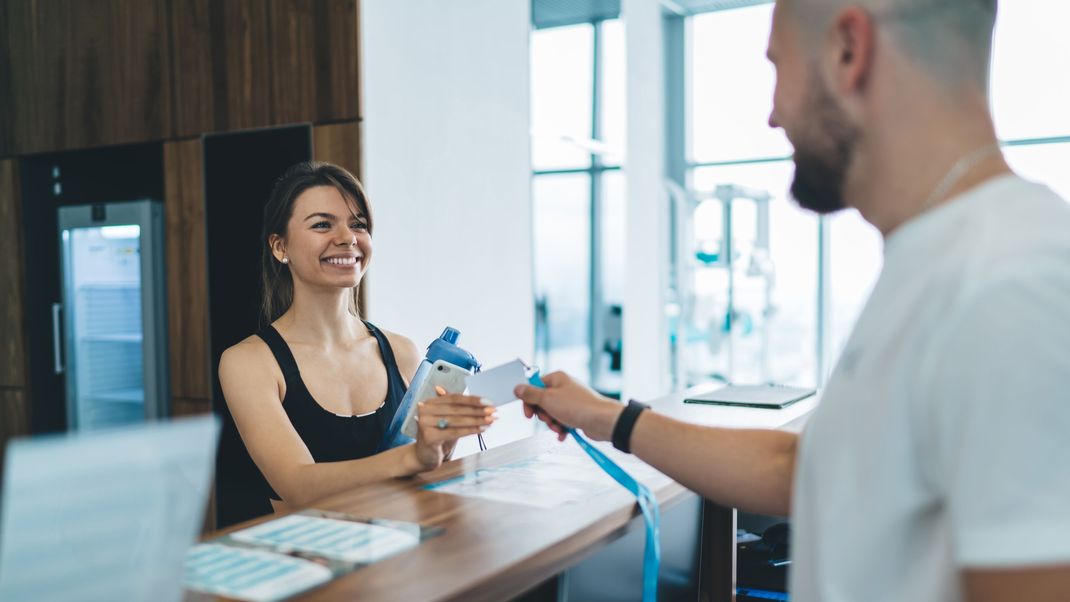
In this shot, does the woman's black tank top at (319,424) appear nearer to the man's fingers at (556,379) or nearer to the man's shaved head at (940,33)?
the man's fingers at (556,379)

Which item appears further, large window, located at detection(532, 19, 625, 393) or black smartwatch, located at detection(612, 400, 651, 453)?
large window, located at detection(532, 19, 625, 393)

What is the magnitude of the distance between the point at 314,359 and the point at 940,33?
5.22 ft

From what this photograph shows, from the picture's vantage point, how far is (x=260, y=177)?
3357 mm

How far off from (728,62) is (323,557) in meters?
7.26

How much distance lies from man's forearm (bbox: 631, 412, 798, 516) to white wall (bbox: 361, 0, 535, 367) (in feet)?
6.40

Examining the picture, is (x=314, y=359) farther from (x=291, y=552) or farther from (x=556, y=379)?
(x=291, y=552)

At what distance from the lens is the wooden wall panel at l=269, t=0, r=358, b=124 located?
3145mm

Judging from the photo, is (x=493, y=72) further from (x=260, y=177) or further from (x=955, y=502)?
(x=955, y=502)

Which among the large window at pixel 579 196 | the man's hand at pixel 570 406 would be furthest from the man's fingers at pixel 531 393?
the large window at pixel 579 196

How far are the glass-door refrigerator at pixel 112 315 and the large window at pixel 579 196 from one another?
206cm

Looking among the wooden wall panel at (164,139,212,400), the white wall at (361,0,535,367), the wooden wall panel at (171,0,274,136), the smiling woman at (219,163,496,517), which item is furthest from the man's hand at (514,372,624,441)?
the wooden wall panel at (164,139,212,400)

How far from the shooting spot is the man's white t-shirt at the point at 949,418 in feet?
2.06

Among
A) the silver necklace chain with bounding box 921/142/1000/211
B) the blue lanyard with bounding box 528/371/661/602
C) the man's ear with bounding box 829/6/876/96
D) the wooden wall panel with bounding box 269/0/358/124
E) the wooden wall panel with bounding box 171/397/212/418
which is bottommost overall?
the wooden wall panel with bounding box 171/397/212/418

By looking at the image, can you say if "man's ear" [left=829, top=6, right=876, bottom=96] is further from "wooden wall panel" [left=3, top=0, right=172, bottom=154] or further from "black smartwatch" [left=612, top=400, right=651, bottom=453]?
"wooden wall panel" [left=3, top=0, right=172, bottom=154]
